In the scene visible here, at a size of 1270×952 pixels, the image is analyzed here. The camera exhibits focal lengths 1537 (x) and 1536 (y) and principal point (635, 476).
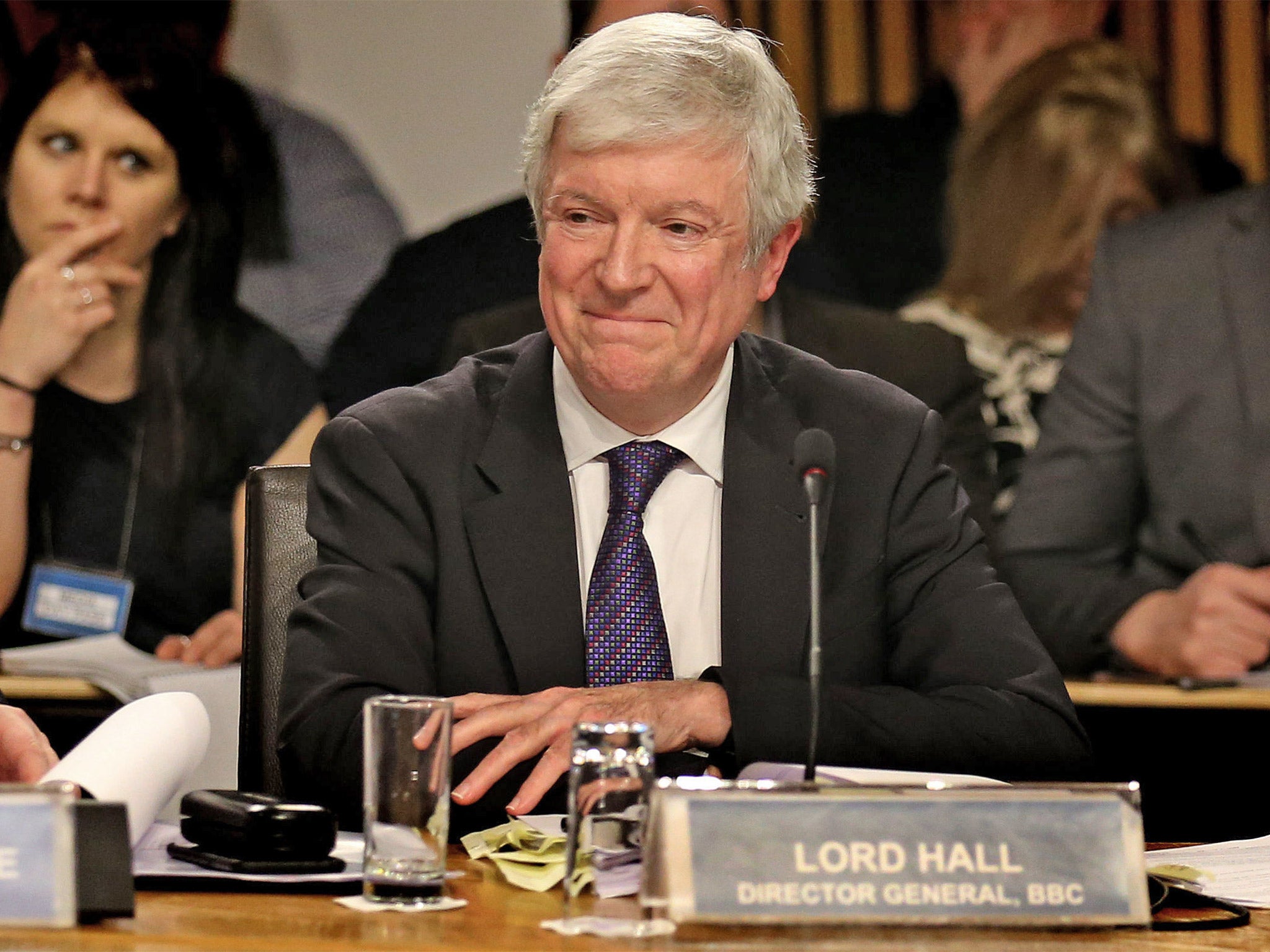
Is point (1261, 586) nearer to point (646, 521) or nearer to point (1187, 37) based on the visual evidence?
point (1187, 37)

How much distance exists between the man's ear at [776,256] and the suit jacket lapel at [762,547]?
0.53 feet

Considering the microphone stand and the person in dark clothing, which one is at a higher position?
the person in dark clothing

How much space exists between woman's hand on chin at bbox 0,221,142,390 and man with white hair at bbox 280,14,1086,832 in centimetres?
182

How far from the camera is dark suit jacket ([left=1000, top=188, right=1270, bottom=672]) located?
10.3 ft

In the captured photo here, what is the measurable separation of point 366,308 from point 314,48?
24.4 inches

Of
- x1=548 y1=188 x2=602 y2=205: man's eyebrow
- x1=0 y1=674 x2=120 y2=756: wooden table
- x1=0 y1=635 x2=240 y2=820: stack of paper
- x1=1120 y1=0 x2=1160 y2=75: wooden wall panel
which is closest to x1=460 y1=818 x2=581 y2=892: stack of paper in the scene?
x1=548 y1=188 x2=602 y2=205: man's eyebrow

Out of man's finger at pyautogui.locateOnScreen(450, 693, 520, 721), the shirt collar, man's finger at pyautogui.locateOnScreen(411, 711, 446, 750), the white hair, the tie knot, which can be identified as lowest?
man's finger at pyautogui.locateOnScreen(450, 693, 520, 721)

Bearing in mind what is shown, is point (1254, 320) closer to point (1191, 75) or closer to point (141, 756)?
point (1191, 75)

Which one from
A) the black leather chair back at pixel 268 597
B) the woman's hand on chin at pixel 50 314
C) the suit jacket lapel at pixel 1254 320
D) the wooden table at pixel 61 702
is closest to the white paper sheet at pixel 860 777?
the black leather chair back at pixel 268 597

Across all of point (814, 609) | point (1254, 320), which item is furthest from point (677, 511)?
point (1254, 320)

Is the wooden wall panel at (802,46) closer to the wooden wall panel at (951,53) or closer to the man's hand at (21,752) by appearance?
the wooden wall panel at (951,53)

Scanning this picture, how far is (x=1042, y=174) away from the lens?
10.8ft

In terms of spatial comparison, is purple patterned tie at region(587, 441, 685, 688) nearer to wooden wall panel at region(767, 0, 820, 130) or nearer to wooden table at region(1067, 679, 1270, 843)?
wooden table at region(1067, 679, 1270, 843)

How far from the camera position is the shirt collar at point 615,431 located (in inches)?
72.9
